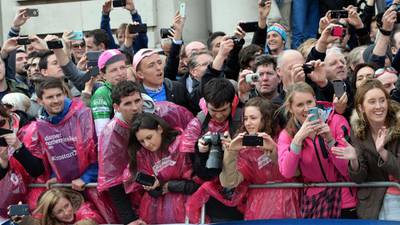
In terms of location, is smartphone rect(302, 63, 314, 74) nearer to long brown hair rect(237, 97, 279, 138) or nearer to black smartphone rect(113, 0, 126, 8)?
long brown hair rect(237, 97, 279, 138)

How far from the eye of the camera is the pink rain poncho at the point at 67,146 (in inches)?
310

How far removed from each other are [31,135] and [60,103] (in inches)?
14.8

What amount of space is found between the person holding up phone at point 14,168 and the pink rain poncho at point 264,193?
1.79 m

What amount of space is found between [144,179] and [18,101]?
202cm

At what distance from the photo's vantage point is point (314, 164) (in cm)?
692

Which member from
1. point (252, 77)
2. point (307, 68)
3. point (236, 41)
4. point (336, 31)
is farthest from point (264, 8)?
point (307, 68)

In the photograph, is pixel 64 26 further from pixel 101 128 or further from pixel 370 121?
pixel 370 121

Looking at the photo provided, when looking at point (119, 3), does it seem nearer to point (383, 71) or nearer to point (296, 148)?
point (383, 71)

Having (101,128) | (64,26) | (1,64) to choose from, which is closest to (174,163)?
(101,128)

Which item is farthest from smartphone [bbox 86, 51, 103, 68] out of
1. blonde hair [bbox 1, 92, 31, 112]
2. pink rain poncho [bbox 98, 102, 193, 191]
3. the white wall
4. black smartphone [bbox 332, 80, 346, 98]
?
the white wall

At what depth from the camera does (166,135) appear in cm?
754

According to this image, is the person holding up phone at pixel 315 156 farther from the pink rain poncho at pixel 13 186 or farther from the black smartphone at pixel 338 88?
the pink rain poncho at pixel 13 186

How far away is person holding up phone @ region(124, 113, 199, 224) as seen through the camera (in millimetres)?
7438

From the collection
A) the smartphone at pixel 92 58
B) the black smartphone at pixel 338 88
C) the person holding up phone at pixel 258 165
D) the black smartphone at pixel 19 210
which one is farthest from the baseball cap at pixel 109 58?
the black smartphone at pixel 338 88
